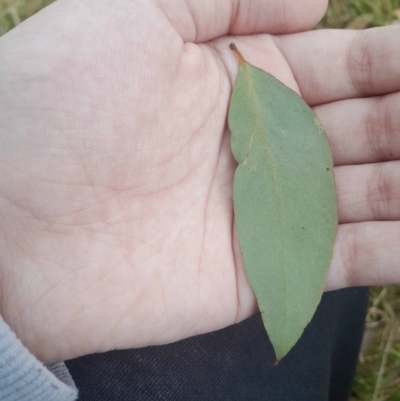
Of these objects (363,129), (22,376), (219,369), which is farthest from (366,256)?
(22,376)

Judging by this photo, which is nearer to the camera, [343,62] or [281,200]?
[281,200]

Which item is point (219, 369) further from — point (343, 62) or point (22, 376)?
point (343, 62)

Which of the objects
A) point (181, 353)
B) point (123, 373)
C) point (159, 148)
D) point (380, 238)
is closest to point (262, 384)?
point (181, 353)

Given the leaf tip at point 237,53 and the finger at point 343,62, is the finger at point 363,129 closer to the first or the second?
the finger at point 343,62

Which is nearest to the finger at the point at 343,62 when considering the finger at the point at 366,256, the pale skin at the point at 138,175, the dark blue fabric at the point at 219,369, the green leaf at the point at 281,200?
the pale skin at the point at 138,175

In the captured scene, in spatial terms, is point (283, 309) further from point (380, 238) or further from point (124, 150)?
point (124, 150)

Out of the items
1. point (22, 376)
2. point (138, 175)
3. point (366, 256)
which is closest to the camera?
point (22, 376)

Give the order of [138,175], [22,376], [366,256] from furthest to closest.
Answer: [366,256], [138,175], [22,376]
